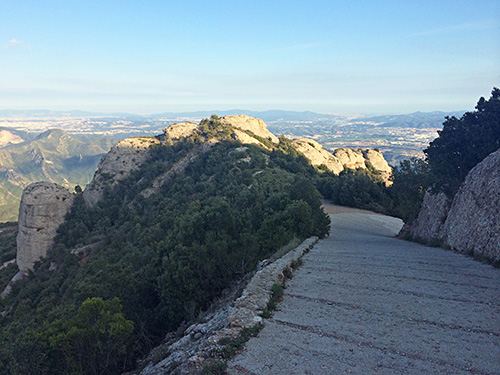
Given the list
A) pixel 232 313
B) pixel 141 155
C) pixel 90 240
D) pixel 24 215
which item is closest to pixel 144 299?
pixel 232 313

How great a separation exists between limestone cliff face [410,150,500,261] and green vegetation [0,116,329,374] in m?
6.23

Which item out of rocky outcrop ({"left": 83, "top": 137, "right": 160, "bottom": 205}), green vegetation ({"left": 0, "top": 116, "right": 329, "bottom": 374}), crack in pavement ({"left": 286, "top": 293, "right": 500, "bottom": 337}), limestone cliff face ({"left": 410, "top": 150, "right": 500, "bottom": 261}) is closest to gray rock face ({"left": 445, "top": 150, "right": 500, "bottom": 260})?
limestone cliff face ({"left": 410, "top": 150, "right": 500, "bottom": 261})

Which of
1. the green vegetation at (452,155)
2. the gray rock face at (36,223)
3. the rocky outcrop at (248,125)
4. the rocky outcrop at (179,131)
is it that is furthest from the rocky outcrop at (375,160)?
the gray rock face at (36,223)

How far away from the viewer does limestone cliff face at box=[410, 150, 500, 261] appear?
11805 millimetres

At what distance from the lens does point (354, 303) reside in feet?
26.7

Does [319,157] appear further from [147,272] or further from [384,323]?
[384,323]

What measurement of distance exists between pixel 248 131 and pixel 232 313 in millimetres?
61191

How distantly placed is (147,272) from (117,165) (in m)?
41.2

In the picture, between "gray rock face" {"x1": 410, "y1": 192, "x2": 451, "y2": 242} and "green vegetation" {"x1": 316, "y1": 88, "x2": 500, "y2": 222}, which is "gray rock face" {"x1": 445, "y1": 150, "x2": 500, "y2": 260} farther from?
"green vegetation" {"x1": 316, "y1": 88, "x2": 500, "y2": 222}

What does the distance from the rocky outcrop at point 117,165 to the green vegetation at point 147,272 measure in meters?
8.15

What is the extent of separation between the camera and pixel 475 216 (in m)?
13.3

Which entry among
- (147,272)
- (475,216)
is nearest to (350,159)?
(475,216)

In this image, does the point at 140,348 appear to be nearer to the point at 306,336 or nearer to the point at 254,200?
the point at 306,336

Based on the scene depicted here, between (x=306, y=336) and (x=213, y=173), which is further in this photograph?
(x=213, y=173)
